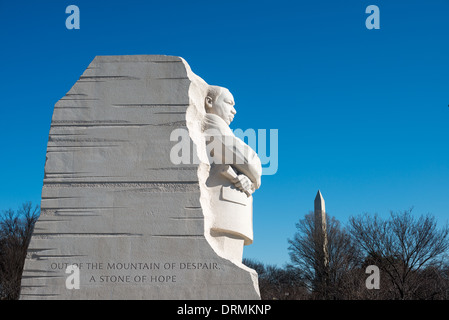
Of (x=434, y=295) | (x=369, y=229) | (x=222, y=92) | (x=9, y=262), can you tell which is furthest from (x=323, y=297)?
(x=222, y=92)

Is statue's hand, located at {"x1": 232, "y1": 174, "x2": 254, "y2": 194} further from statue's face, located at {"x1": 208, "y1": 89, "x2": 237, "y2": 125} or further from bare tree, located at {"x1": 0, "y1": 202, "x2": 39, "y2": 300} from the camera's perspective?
bare tree, located at {"x1": 0, "y1": 202, "x2": 39, "y2": 300}

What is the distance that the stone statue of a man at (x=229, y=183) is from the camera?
5926 millimetres

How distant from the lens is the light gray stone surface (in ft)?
17.4

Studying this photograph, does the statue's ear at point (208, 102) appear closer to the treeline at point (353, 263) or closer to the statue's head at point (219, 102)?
the statue's head at point (219, 102)

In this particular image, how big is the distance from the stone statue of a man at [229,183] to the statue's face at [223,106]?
14 centimetres

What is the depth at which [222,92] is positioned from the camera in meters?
6.62

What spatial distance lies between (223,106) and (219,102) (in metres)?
0.08

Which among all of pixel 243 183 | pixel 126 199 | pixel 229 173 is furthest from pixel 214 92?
pixel 126 199

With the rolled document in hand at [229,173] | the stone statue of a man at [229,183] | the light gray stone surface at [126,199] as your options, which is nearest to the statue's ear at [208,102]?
the stone statue of a man at [229,183]

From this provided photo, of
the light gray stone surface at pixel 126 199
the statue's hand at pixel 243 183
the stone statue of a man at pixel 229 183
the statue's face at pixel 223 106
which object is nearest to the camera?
the light gray stone surface at pixel 126 199

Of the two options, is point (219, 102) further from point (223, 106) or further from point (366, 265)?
point (366, 265)

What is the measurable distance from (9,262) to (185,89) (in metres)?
20.7

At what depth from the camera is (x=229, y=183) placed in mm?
6102
